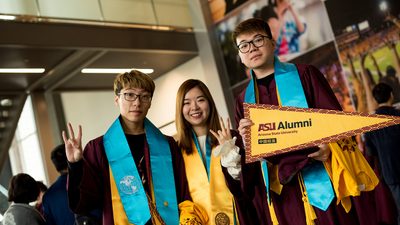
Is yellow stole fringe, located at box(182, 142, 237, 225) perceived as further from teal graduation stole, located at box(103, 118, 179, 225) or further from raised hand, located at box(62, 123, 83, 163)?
raised hand, located at box(62, 123, 83, 163)

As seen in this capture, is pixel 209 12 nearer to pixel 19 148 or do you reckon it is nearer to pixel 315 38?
pixel 315 38

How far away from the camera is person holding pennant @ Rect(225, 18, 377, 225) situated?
216cm

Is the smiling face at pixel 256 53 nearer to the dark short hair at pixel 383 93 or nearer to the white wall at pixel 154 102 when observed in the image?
the dark short hair at pixel 383 93

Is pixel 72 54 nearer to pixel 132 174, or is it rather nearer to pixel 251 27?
pixel 132 174

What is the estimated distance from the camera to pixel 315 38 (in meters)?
7.07

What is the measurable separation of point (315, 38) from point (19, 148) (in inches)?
201

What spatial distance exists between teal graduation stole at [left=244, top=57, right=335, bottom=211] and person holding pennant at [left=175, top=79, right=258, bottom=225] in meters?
0.22

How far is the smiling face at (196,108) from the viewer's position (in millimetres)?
2770

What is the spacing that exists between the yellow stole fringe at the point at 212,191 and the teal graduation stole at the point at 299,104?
43 cm

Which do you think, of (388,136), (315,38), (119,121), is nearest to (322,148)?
(119,121)

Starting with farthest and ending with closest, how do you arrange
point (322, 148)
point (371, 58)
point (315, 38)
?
point (315, 38)
point (371, 58)
point (322, 148)

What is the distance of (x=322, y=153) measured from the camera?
6.94 feet

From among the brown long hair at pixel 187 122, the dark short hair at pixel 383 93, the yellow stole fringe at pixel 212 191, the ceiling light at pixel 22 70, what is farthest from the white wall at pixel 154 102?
the yellow stole fringe at pixel 212 191

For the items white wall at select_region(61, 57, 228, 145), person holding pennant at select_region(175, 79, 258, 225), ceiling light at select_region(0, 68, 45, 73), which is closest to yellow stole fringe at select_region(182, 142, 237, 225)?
person holding pennant at select_region(175, 79, 258, 225)
